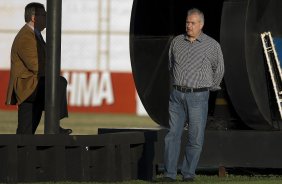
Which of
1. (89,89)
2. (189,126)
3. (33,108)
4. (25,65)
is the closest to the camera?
(189,126)

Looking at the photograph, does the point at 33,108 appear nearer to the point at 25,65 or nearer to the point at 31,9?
the point at 25,65

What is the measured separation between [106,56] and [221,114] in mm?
18231

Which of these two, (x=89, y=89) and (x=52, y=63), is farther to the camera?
(x=89, y=89)

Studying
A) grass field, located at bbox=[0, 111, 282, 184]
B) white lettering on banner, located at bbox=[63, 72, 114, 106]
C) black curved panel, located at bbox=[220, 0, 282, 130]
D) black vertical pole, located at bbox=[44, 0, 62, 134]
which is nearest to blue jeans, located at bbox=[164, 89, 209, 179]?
grass field, located at bbox=[0, 111, 282, 184]

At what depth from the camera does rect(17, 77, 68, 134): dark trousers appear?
13812 mm

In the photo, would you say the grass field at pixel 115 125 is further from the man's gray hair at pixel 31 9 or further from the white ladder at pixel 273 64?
the man's gray hair at pixel 31 9

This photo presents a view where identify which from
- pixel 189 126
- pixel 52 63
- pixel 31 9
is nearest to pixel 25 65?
pixel 31 9

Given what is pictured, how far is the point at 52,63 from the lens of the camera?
512 inches

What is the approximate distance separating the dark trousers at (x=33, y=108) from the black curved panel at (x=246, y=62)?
1.86 meters

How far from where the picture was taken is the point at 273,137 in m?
13.8

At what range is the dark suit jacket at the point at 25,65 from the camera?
1380 cm

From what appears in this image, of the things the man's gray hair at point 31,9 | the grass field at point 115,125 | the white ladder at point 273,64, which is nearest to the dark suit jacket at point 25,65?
the man's gray hair at point 31,9

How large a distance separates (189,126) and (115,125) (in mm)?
13319

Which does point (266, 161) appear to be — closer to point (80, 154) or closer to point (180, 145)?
point (180, 145)
